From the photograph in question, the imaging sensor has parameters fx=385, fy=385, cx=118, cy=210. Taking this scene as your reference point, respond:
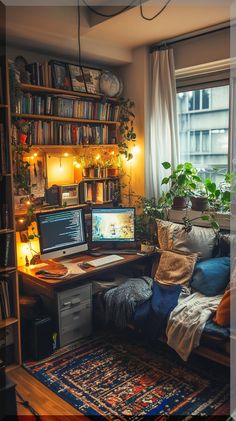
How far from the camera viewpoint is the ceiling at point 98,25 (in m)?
2.83

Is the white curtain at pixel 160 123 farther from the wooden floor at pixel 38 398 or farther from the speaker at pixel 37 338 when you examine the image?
the wooden floor at pixel 38 398

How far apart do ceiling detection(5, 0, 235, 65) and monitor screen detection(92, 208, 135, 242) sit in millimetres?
1458

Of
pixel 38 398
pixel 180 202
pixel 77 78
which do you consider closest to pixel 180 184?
pixel 180 202

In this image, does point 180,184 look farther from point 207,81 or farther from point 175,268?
point 207,81

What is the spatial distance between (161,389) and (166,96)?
2.59 m

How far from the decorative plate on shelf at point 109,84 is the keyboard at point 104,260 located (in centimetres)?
160

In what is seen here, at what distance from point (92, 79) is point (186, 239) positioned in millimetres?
1741

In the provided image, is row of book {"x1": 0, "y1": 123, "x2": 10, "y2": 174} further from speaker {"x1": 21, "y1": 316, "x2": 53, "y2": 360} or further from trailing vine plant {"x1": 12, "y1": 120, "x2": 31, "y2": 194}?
speaker {"x1": 21, "y1": 316, "x2": 53, "y2": 360}

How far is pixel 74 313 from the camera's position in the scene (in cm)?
310

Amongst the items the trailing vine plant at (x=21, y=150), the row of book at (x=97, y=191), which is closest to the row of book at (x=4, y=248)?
the trailing vine plant at (x=21, y=150)

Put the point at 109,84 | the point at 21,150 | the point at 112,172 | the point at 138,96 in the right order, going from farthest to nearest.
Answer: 1. the point at 112,172
2. the point at 138,96
3. the point at 109,84
4. the point at 21,150

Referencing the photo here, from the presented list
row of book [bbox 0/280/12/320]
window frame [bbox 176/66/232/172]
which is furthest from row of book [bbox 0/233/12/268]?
window frame [bbox 176/66/232/172]

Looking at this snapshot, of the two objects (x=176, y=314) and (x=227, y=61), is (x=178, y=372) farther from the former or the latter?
(x=227, y=61)

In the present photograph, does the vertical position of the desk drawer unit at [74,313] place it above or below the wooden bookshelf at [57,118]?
below
